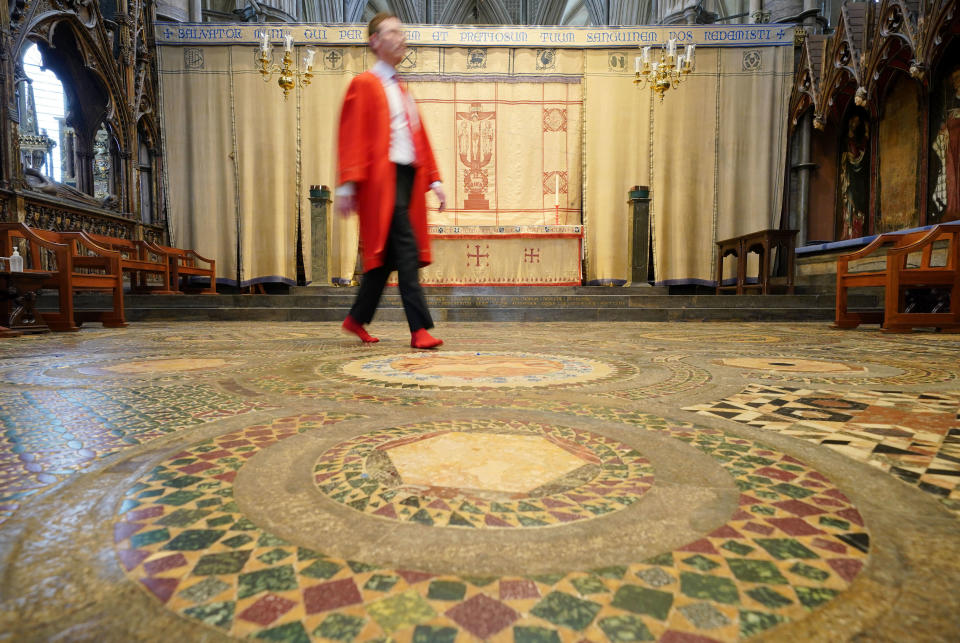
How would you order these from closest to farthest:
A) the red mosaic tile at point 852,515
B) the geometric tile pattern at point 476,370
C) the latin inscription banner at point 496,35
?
the red mosaic tile at point 852,515
the geometric tile pattern at point 476,370
the latin inscription banner at point 496,35

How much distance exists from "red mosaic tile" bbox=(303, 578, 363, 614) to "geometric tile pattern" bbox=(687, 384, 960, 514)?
0.75 m

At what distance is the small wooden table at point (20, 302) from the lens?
132 inches

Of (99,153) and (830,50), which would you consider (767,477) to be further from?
(99,153)

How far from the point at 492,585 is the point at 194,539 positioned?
1.12 feet

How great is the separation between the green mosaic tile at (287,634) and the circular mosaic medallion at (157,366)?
1.70 m

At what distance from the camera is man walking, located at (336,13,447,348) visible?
2436 millimetres

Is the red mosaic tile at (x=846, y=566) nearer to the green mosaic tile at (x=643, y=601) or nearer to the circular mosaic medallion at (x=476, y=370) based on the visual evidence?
the green mosaic tile at (x=643, y=601)

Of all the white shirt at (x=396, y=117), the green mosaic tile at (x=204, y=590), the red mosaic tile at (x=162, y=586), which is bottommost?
the green mosaic tile at (x=204, y=590)

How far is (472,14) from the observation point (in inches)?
714

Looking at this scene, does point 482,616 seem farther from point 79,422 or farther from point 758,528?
point 79,422

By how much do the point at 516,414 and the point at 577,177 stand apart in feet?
26.6

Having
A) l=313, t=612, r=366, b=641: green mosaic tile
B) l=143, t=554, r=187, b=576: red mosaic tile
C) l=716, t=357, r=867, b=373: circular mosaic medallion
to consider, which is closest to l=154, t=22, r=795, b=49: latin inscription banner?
l=716, t=357, r=867, b=373: circular mosaic medallion

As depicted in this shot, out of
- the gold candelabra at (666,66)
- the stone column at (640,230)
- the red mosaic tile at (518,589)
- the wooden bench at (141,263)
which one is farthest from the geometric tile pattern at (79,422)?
the gold candelabra at (666,66)

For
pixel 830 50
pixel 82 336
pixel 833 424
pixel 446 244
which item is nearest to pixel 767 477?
pixel 833 424
